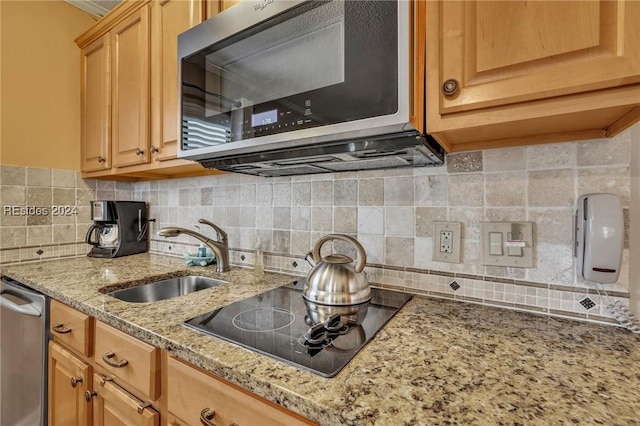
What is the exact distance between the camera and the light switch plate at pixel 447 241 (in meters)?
0.93

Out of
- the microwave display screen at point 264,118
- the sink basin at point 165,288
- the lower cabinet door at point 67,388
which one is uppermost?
the microwave display screen at point 264,118

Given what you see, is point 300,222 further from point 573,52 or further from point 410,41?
point 573,52

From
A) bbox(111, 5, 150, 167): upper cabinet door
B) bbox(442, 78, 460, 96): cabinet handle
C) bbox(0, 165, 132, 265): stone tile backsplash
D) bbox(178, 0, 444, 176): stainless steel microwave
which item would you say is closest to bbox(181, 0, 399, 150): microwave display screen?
bbox(178, 0, 444, 176): stainless steel microwave

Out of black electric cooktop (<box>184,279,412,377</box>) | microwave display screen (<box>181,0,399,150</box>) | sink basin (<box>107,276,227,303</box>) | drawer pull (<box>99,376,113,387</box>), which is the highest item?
microwave display screen (<box>181,0,399,150</box>)

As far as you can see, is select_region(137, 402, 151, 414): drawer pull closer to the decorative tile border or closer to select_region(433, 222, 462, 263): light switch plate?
select_region(433, 222, 462, 263): light switch plate

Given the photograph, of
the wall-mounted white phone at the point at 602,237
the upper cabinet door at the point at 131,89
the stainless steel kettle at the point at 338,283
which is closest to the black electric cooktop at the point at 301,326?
the stainless steel kettle at the point at 338,283

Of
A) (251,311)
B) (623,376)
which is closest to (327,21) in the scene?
(251,311)

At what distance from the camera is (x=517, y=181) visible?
0.86 m

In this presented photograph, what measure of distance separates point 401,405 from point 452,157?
74 centimetres

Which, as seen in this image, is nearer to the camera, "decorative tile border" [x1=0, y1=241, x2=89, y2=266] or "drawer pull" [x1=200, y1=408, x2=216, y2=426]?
"drawer pull" [x1=200, y1=408, x2=216, y2=426]

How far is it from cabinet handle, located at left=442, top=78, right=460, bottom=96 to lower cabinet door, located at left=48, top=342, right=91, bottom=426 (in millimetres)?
1287

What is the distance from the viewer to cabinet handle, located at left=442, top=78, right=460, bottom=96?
0.65 m

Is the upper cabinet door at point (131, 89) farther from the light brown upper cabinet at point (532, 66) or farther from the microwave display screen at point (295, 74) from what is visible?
A: the light brown upper cabinet at point (532, 66)

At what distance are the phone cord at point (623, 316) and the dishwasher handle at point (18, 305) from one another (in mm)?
1807
